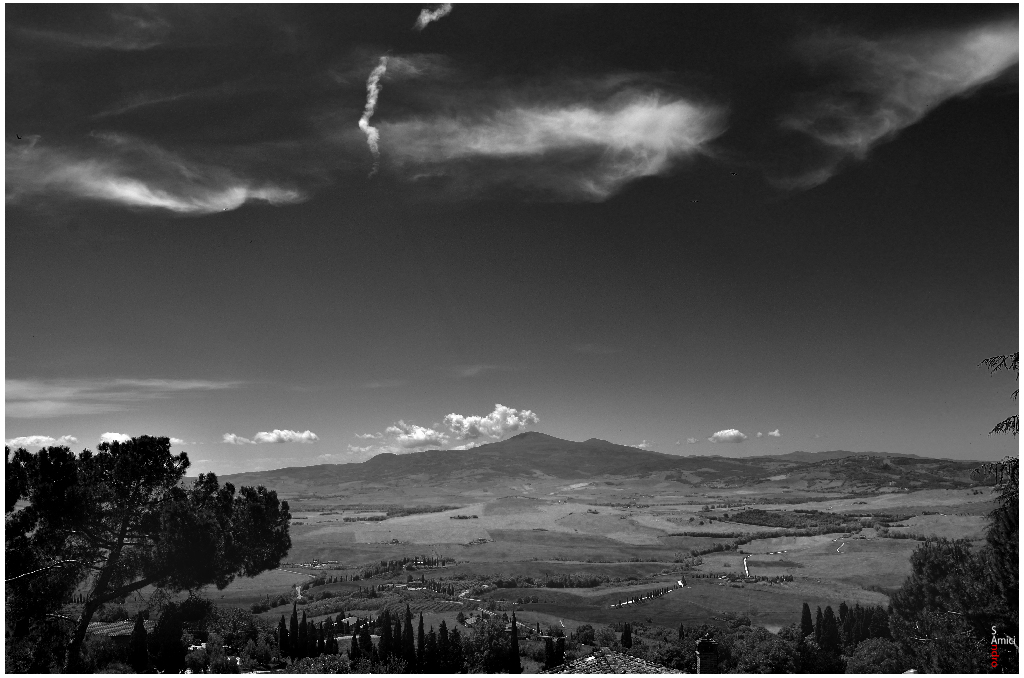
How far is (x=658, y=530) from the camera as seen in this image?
398 ft

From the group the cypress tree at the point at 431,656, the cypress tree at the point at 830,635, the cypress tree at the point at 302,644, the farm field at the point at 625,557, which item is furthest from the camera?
the farm field at the point at 625,557

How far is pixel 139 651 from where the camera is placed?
648 inches

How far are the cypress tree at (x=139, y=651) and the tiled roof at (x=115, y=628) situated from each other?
0.78m

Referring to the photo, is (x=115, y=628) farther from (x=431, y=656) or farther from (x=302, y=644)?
(x=431, y=656)

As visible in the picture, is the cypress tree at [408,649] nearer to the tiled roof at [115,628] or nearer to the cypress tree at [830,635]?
the tiled roof at [115,628]

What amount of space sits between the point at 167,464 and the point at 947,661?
2133 centimetres

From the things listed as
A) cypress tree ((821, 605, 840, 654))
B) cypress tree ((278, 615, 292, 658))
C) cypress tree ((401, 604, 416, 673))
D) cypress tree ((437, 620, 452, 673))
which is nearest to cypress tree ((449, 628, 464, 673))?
cypress tree ((437, 620, 452, 673))

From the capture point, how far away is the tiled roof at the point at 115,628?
18.3 metres

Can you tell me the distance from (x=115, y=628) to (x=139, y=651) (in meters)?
3.56

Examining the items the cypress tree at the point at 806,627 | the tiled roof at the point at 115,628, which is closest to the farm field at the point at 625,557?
the cypress tree at the point at 806,627

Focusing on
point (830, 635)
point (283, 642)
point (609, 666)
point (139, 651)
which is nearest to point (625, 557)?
point (830, 635)

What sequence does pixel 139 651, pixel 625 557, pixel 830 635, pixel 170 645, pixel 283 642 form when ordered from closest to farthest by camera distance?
1. pixel 139 651
2. pixel 170 645
3. pixel 283 642
4. pixel 830 635
5. pixel 625 557

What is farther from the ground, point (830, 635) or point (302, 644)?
point (302, 644)

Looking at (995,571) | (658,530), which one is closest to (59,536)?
(995,571)
